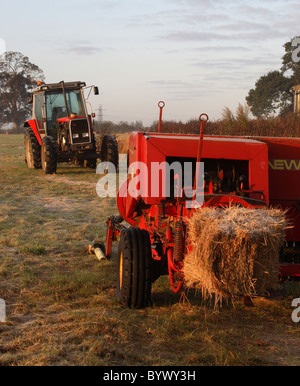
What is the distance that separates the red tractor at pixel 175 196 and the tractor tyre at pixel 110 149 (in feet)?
34.3

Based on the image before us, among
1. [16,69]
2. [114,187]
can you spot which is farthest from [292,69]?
[114,187]

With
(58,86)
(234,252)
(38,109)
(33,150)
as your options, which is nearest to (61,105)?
(58,86)

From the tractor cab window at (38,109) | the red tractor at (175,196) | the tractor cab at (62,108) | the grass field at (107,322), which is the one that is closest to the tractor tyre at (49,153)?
the tractor cab at (62,108)

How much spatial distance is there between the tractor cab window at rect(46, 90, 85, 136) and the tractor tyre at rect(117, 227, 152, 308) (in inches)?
467

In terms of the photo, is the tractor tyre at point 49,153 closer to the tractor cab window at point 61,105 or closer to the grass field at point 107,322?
the tractor cab window at point 61,105

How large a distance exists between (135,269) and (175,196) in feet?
2.44

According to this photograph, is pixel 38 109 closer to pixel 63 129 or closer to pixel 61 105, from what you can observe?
pixel 61 105

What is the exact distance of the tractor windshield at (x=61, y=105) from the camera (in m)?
16.4

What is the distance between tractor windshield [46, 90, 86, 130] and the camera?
53.7 ft

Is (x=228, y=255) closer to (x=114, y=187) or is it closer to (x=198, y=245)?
(x=198, y=245)

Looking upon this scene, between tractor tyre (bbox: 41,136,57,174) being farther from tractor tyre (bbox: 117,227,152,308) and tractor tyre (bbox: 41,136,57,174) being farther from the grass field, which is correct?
tractor tyre (bbox: 117,227,152,308)

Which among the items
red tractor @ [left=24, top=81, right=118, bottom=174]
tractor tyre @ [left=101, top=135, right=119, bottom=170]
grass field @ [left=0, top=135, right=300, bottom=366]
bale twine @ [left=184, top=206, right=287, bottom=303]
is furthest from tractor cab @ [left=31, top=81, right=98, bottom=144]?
bale twine @ [left=184, top=206, right=287, bottom=303]

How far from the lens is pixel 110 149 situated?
16.0 metres
